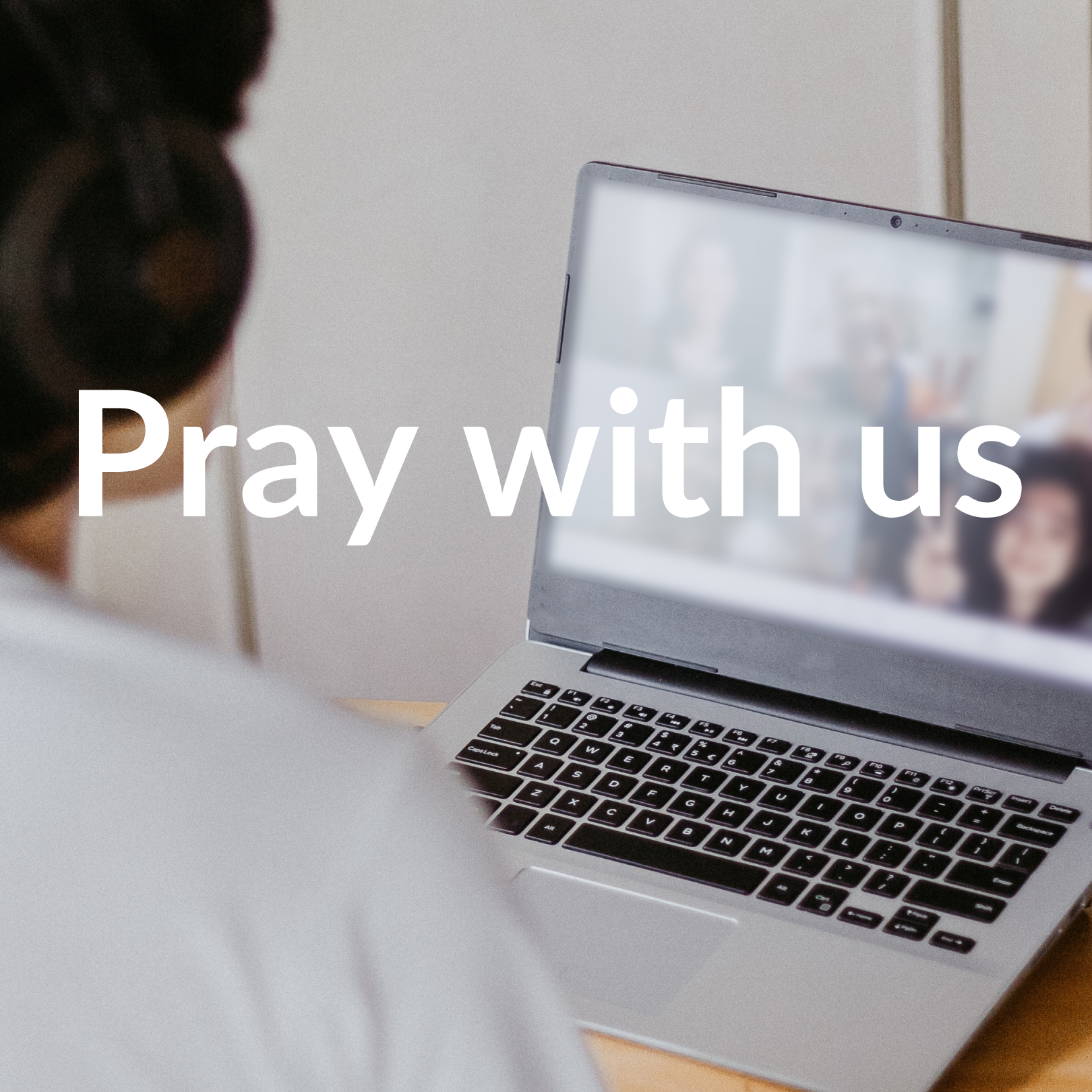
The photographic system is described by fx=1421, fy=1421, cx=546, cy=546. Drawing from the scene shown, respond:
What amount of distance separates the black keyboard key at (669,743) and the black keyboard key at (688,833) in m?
0.05

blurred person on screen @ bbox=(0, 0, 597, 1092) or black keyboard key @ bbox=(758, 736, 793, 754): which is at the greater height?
blurred person on screen @ bbox=(0, 0, 597, 1092)

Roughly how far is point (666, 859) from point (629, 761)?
0.07m

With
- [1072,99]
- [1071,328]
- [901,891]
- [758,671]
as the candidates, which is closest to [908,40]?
[1072,99]

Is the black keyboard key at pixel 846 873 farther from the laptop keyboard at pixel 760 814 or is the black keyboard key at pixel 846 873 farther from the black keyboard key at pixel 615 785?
the black keyboard key at pixel 615 785

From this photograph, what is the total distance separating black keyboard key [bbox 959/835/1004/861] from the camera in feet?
2.06

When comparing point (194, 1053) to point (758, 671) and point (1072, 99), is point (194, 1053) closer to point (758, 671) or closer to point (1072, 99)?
point (758, 671)

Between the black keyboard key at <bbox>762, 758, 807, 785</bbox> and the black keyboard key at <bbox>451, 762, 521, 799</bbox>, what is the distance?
123 mm

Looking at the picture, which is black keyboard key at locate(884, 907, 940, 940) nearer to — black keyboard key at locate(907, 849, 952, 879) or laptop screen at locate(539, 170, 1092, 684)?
black keyboard key at locate(907, 849, 952, 879)

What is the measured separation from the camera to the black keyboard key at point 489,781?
0.69m

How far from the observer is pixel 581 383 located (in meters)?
0.78

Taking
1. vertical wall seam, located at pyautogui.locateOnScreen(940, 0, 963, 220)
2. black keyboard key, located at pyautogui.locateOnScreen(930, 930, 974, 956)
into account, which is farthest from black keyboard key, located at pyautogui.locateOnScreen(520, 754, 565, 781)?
vertical wall seam, located at pyautogui.locateOnScreen(940, 0, 963, 220)

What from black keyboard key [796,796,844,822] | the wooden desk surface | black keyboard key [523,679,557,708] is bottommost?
the wooden desk surface

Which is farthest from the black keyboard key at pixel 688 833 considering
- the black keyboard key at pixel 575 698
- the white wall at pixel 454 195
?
the white wall at pixel 454 195

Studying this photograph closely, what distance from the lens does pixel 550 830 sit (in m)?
0.67
